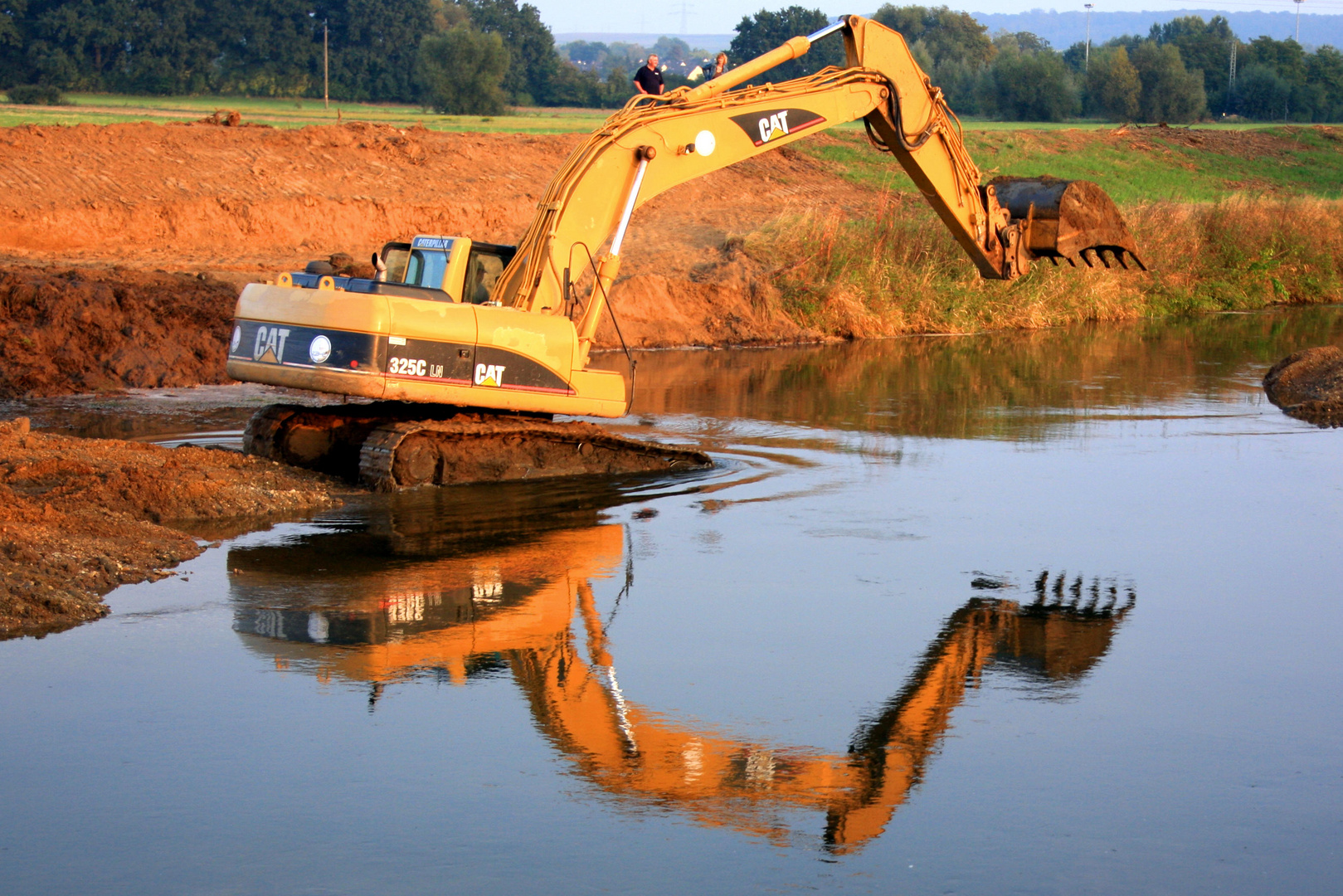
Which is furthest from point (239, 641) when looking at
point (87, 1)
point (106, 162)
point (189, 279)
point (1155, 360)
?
point (87, 1)

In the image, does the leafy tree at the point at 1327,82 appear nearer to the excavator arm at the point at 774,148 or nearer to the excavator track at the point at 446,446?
the excavator arm at the point at 774,148

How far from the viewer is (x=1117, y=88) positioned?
86562mm

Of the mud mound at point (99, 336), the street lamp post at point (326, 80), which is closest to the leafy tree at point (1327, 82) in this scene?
the street lamp post at point (326, 80)

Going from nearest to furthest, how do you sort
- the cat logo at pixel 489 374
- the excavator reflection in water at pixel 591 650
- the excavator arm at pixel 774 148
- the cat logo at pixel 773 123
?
the excavator reflection in water at pixel 591 650 → the cat logo at pixel 489 374 → the excavator arm at pixel 774 148 → the cat logo at pixel 773 123

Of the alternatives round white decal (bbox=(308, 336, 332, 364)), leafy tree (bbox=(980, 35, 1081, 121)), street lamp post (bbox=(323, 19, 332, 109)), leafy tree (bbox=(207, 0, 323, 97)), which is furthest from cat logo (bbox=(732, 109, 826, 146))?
leafy tree (bbox=(980, 35, 1081, 121))

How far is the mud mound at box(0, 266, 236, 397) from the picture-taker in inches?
664

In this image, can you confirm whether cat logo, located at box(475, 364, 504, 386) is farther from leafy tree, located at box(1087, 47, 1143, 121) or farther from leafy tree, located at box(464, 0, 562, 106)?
leafy tree, located at box(1087, 47, 1143, 121)

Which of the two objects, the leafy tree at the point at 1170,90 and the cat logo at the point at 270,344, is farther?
the leafy tree at the point at 1170,90

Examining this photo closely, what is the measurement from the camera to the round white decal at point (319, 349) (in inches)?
449

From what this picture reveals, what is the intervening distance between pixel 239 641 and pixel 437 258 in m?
5.61

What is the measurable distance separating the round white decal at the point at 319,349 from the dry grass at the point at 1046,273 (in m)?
13.5

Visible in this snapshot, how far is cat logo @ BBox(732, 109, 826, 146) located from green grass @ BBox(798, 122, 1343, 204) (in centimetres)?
2541

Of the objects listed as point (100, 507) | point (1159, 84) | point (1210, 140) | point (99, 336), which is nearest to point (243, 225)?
point (99, 336)

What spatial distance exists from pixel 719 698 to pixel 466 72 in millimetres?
69871
